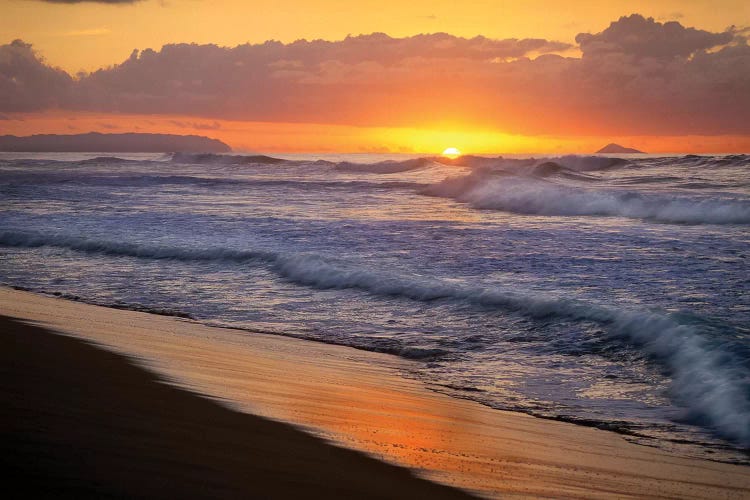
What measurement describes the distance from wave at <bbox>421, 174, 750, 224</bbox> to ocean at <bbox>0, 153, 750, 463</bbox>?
0.38 ft

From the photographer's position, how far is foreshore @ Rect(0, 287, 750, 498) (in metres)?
3.52

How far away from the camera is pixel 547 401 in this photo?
6.16 m

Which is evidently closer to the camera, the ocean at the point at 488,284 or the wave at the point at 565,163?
the ocean at the point at 488,284

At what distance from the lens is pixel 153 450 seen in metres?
3.60

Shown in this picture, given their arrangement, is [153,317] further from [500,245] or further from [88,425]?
[500,245]

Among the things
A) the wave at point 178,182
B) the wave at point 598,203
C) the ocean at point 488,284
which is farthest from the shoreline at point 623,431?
the wave at point 178,182

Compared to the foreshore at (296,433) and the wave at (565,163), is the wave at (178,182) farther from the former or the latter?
the foreshore at (296,433)

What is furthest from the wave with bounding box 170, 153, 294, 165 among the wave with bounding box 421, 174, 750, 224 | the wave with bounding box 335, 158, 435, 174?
the wave with bounding box 421, 174, 750, 224

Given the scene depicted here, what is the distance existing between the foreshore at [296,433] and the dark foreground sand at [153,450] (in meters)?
0.01

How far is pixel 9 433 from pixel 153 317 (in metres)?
6.07

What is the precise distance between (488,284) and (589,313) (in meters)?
2.44

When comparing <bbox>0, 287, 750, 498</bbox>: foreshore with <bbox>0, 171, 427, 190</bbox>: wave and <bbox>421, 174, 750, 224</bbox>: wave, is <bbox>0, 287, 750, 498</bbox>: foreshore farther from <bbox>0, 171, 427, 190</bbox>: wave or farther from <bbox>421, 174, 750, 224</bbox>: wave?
<bbox>0, 171, 427, 190</bbox>: wave

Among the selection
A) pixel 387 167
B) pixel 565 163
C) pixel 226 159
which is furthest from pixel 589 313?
pixel 226 159

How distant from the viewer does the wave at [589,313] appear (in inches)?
231
